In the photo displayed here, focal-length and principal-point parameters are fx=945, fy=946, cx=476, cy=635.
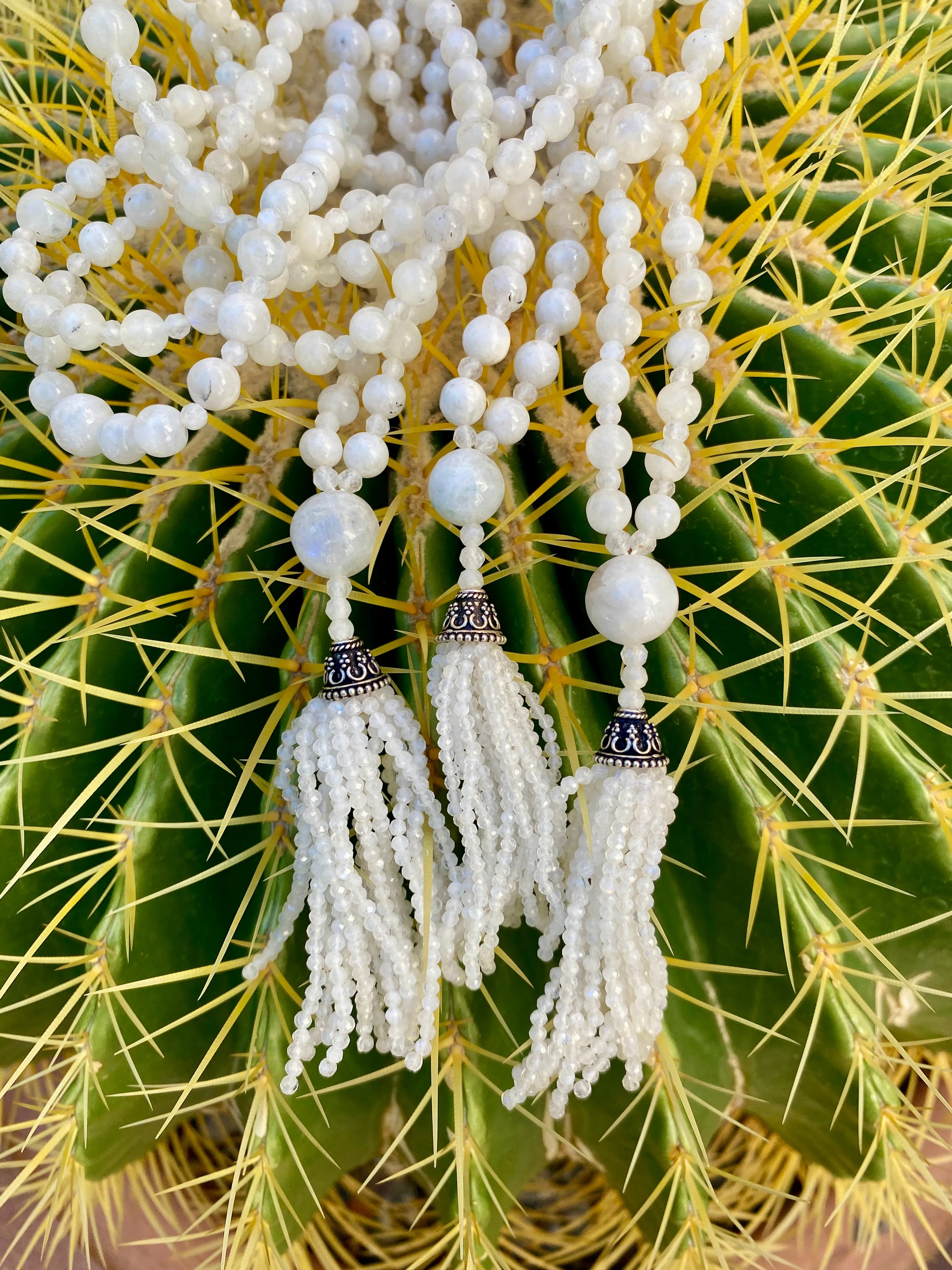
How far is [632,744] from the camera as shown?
1.19 ft

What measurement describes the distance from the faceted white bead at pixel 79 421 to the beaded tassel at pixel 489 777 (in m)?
0.17

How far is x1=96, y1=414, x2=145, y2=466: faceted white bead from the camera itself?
15.6 inches

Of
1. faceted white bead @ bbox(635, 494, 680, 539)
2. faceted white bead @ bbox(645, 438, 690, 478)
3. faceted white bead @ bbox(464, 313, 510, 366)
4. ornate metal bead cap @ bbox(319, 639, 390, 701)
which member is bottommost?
ornate metal bead cap @ bbox(319, 639, 390, 701)

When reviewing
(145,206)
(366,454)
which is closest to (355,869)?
(366,454)

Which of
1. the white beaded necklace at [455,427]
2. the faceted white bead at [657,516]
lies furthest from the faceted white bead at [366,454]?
the faceted white bead at [657,516]

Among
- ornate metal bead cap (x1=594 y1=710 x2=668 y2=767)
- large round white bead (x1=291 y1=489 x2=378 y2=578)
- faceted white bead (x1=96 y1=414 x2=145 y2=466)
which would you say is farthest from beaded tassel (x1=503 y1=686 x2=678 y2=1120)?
faceted white bead (x1=96 y1=414 x2=145 y2=466)

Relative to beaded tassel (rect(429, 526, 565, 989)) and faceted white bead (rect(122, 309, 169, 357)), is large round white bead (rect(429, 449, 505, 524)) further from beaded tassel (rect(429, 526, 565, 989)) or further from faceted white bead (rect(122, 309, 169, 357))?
faceted white bead (rect(122, 309, 169, 357))

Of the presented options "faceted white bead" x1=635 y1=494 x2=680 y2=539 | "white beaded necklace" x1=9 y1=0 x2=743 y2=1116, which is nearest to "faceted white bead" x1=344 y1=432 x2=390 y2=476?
"white beaded necklace" x1=9 y1=0 x2=743 y2=1116

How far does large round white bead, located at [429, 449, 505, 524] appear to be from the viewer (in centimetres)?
37

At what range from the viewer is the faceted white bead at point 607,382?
0.38 meters

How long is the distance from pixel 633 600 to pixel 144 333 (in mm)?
236

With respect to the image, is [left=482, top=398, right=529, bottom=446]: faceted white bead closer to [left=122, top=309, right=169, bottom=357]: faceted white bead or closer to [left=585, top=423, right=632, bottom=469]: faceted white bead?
[left=585, top=423, right=632, bottom=469]: faceted white bead

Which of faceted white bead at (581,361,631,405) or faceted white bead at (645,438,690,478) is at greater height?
faceted white bead at (581,361,631,405)

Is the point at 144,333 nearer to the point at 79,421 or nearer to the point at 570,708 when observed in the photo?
the point at 79,421
